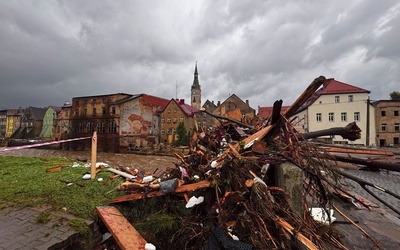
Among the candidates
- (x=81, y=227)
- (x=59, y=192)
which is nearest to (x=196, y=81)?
(x=59, y=192)


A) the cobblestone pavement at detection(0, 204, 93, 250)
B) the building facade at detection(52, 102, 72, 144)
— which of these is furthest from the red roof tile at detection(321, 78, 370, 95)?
the building facade at detection(52, 102, 72, 144)

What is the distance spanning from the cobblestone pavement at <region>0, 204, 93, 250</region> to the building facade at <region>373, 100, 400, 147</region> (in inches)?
1753

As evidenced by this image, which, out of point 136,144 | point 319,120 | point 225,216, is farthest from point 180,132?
point 225,216

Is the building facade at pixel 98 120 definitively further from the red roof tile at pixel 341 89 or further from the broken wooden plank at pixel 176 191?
the red roof tile at pixel 341 89

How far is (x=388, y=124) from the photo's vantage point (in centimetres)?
3359

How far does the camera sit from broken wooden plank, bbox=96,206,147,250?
7.59 feet

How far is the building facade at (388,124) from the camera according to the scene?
3334cm

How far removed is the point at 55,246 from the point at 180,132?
34578 millimetres

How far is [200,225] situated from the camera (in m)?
2.57

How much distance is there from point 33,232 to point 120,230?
3.50ft

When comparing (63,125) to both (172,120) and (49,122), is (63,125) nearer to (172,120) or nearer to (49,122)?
(172,120)

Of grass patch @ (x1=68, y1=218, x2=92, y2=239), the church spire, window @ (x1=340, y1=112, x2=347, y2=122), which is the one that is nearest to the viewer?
grass patch @ (x1=68, y1=218, x2=92, y2=239)

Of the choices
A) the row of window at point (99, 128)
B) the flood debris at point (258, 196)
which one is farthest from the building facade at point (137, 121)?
the flood debris at point (258, 196)

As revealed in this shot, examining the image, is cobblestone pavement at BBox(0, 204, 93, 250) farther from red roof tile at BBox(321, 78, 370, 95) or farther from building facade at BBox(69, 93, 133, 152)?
red roof tile at BBox(321, 78, 370, 95)
